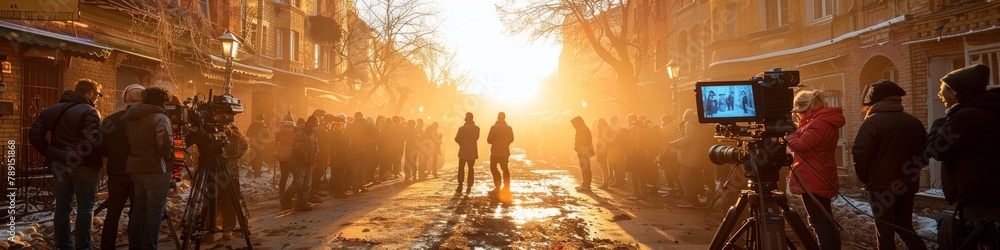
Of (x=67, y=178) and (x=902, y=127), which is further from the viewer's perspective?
(x=67, y=178)

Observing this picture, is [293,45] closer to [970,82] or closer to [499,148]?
[499,148]

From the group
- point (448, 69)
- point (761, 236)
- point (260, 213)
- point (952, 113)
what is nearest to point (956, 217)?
point (952, 113)

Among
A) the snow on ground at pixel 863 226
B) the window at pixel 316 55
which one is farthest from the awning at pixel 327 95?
the snow on ground at pixel 863 226

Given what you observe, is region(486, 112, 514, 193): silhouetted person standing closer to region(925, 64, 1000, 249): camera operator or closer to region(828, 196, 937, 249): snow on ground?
region(828, 196, 937, 249): snow on ground

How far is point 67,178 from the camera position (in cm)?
564

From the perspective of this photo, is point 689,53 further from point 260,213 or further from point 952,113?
point 952,113

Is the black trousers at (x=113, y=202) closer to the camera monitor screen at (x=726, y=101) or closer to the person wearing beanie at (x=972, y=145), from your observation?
the camera monitor screen at (x=726, y=101)

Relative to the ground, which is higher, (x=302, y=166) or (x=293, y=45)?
(x=293, y=45)

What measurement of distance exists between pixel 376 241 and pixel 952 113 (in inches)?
213

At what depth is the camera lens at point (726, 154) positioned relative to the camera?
4.54 metres

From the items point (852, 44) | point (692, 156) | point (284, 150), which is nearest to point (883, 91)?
point (692, 156)

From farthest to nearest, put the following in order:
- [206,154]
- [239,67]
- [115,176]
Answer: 1. [239,67]
2. [206,154]
3. [115,176]

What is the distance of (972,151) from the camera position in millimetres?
3773

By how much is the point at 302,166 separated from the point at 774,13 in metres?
15.3
